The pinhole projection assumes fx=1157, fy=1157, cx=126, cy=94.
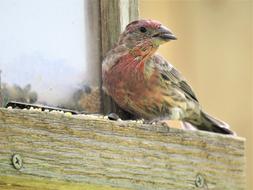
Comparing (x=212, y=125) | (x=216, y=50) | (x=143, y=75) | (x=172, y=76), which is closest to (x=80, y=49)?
(x=143, y=75)

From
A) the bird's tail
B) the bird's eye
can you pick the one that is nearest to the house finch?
the bird's eye

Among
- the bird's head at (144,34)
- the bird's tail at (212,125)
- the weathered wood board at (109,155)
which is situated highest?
the bird's head at (144,34)

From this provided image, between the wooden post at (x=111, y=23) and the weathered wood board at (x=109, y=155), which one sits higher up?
the wooden post at (x=111, y=23)

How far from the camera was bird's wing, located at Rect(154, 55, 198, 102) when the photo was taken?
5383 millimetres

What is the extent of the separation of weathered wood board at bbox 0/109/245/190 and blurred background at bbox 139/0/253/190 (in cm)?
147

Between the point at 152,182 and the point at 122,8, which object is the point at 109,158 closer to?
the point at 152,182

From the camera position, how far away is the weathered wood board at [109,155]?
419cm

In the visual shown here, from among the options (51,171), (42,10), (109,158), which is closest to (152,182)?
(109,158)

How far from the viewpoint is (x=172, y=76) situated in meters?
5.46

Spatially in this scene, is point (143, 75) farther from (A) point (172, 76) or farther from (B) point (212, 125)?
(B) point (212, 125)

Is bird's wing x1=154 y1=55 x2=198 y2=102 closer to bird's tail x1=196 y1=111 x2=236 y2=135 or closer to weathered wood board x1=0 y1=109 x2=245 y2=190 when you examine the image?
bird's tail x1=196 y1=111 x2=236 y2=135

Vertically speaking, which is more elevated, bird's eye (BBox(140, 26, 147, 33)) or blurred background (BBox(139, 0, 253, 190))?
bird's eye (BBox(140, 26, 147, 33))

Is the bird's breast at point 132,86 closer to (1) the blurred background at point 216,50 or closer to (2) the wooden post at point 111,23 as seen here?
(2) the wooden post at point 111,23

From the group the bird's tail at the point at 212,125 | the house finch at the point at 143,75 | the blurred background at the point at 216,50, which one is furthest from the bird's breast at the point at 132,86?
the blurred background at the point at 216,50
